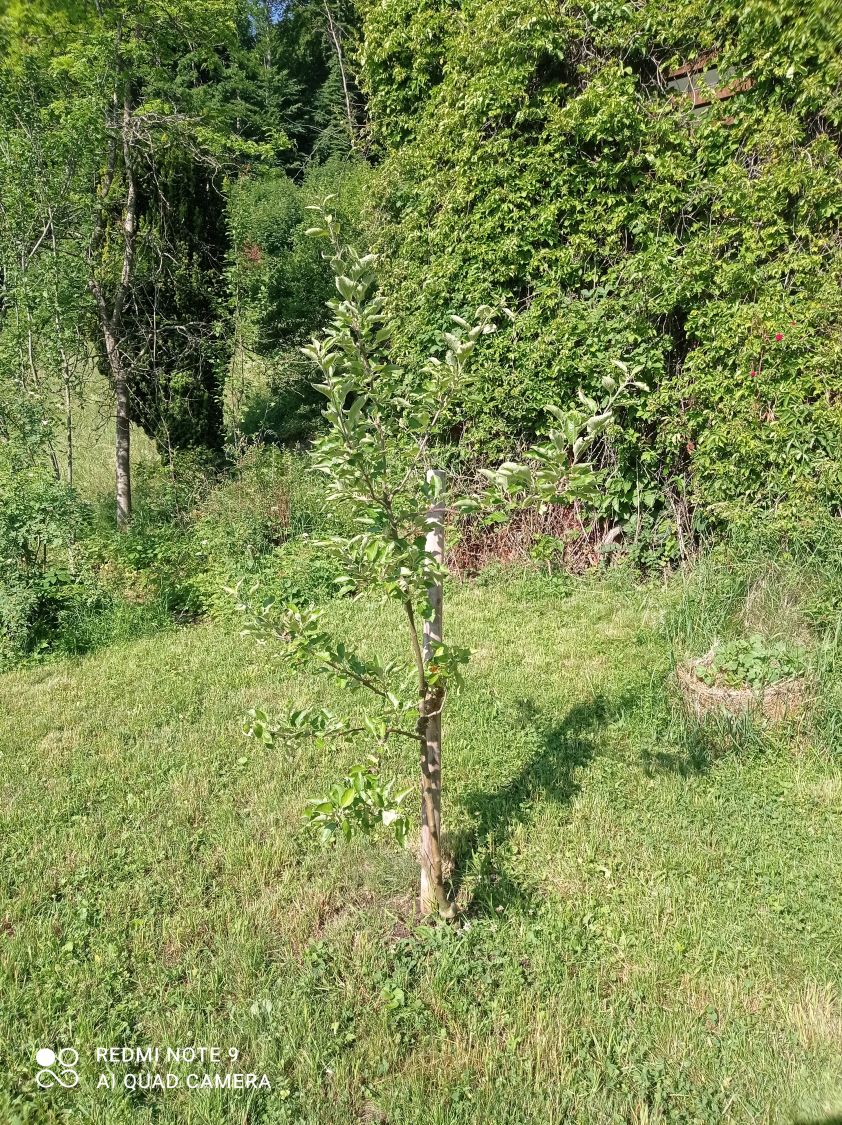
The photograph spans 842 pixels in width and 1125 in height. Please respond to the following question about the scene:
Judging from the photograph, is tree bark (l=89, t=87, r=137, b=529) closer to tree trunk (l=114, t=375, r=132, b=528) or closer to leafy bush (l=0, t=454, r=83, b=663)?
tree trunk (l=114, t=375, r=132, b=528)

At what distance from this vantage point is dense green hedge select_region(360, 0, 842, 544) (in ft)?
15.9

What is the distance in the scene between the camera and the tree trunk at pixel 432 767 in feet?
8.45

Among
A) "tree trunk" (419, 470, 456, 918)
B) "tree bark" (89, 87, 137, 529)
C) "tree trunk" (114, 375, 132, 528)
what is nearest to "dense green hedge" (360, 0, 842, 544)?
"tree bark" (89, 87, 137, 529)

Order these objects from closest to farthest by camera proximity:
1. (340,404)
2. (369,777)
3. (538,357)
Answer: (340,404) → (369,777) → (538,357)

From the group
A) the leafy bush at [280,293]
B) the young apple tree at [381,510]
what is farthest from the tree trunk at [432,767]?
the leafy bush at [280,293]

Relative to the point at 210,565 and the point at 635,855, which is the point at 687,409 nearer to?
the point at 635,855

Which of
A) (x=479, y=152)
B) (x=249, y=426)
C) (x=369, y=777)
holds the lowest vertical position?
(x=369, y=777)

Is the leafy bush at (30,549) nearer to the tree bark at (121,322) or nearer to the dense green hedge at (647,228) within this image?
the tree bark at (121,322)

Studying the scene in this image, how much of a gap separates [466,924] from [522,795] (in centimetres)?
82

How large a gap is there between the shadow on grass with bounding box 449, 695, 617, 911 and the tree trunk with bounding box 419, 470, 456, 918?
7.1 inches

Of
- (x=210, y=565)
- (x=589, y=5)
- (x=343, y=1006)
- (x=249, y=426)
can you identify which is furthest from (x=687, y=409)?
(x=249, y=426)

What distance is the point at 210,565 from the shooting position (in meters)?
6.52

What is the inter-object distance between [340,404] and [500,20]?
18.3 ft

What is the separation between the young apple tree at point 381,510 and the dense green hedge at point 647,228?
11.3ft
